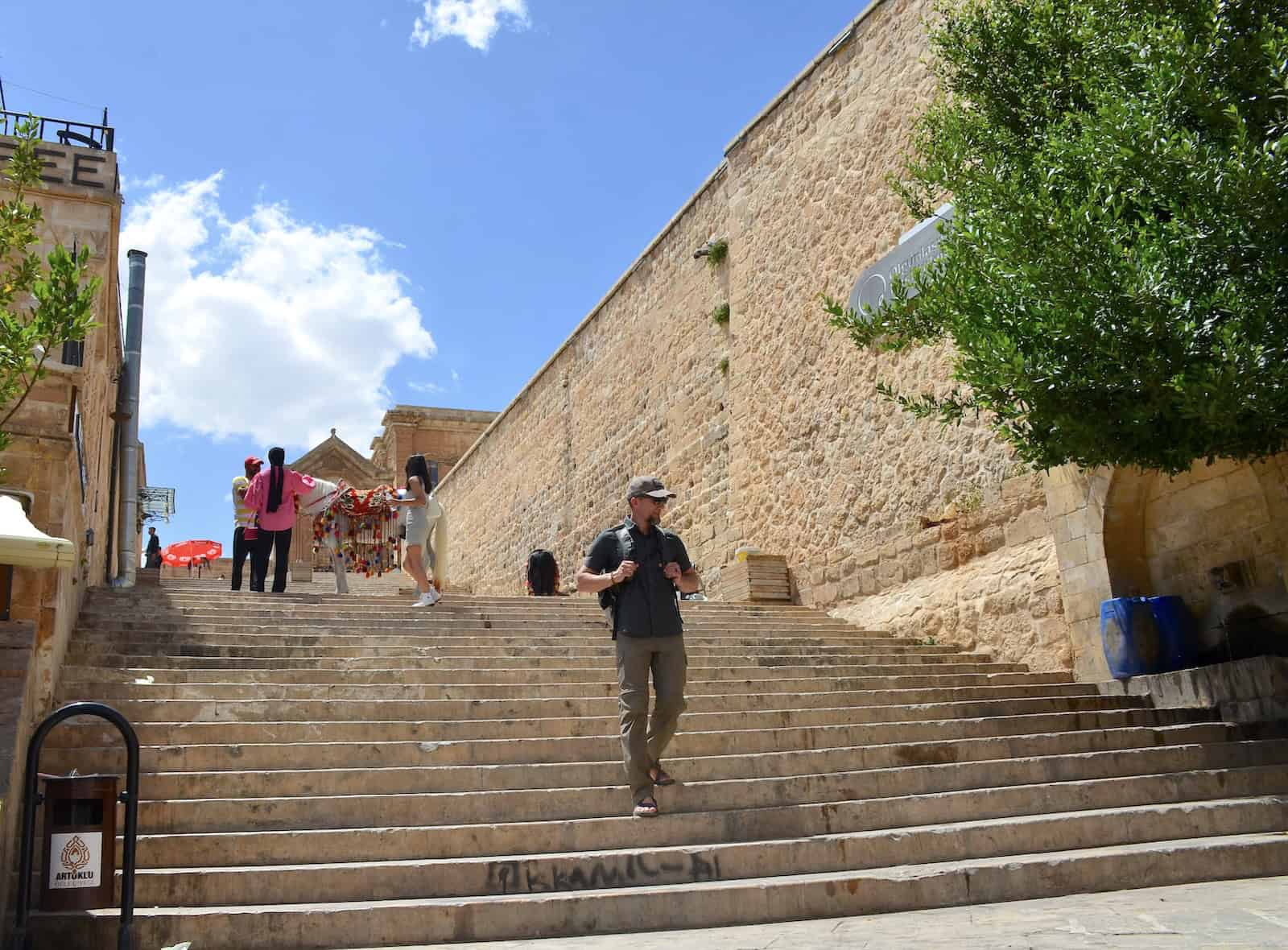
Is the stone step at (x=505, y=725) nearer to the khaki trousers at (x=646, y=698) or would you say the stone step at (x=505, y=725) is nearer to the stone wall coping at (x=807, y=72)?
the khaki trousers at (x=646, y=698)

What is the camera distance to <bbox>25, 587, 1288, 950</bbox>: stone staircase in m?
4.41

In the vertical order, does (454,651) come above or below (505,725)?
above

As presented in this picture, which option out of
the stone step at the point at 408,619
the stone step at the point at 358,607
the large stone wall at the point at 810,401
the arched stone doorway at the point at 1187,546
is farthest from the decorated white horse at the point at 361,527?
the arched stone doorway at the point at 1187,546

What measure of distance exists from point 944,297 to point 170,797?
499 cm

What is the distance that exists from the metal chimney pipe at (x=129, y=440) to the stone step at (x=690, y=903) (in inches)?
321

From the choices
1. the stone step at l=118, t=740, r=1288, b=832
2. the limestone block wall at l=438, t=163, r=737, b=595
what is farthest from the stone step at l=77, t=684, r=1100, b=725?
the limestone block wall at l=438, t=163, r=737, b=595

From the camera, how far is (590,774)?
222 inches

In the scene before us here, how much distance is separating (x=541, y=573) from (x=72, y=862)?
10.9 meters

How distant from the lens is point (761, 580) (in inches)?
499

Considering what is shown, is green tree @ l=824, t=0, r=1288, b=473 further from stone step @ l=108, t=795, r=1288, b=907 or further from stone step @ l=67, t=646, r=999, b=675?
stone step @ l=67, t=646, r=999, b=675

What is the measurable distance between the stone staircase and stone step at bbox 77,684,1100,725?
0.02 meters

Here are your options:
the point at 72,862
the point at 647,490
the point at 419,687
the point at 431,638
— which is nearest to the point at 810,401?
the point at 431,638

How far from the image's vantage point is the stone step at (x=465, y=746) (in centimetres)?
534

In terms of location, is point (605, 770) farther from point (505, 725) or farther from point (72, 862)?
point (72, 862)
